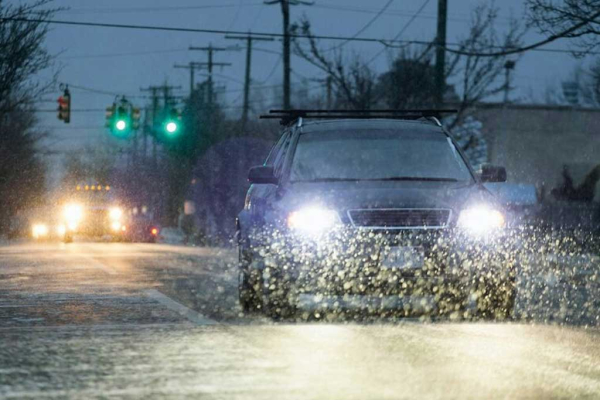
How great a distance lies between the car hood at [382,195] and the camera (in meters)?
10.2

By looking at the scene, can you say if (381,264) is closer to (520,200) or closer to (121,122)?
(121,122)

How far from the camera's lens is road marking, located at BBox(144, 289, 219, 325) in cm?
947

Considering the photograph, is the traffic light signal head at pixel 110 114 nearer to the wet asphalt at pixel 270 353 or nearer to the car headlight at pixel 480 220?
the wet asphalt at pixel 270 353

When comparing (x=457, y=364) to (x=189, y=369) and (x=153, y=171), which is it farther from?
(x=153, y=171)

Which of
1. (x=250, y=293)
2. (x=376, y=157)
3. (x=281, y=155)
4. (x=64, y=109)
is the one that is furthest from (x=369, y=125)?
(x=64, y=109)

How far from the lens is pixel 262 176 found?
11.3 metres

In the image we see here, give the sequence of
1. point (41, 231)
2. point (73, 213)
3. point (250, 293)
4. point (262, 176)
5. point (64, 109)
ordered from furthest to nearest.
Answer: point (41, 231), point (73, 213), point (64, 109), point (262, 176), point (250, 293)

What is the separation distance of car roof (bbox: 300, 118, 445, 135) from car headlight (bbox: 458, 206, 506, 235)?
1.94 meters

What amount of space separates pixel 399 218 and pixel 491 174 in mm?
2165

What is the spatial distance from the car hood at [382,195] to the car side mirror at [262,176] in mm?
418

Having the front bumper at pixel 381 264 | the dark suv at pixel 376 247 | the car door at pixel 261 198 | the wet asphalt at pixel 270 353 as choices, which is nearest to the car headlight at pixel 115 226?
the car door at pixel 261 198

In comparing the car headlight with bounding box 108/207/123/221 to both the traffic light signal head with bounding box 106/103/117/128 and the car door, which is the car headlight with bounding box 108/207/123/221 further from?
the car door

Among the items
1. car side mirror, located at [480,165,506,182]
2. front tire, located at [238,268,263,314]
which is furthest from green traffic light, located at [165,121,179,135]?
front tire, located at [238,268,263,314]

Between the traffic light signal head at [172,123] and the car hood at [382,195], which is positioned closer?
the car hood at [382,195]
